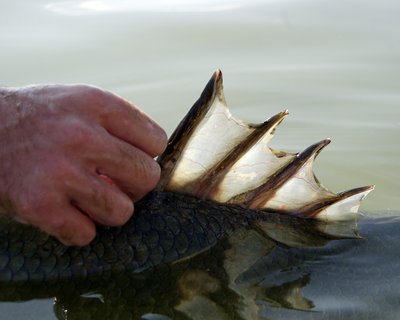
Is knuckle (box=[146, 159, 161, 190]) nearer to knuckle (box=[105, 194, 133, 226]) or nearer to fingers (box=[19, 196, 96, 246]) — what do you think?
knuckle (box=[105, 194, 133, 226])

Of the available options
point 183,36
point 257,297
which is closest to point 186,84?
point 183,36

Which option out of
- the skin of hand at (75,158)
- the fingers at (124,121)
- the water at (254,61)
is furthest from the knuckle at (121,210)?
the water at (254,61)

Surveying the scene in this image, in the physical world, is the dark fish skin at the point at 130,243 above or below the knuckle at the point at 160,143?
below

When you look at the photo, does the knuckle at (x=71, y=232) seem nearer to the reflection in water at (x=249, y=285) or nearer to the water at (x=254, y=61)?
the reflection in water at (x=249, y=285)

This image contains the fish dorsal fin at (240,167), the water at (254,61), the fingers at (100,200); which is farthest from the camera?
the water at (254,61)

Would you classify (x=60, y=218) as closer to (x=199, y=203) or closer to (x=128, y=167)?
(x=128, y=167)

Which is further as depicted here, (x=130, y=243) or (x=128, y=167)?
(x=130, y=243)

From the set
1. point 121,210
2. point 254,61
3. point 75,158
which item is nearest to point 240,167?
point 121,210

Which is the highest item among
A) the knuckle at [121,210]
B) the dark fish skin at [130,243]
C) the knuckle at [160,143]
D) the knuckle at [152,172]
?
the knuckle at [160,143]
